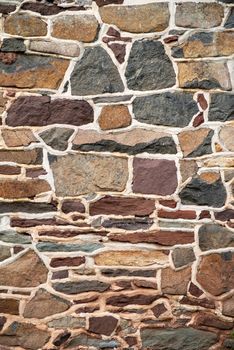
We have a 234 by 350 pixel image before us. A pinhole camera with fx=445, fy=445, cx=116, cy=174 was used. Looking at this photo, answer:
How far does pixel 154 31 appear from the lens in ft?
9.80

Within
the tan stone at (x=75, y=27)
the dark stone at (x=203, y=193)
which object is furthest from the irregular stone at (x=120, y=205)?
the tan stone at (x=75, y=27)

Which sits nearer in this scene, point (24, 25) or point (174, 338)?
point (24, 25)

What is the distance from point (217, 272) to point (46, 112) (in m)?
1.59

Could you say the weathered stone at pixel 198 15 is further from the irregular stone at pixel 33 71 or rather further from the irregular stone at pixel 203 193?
the irregular stone at pixel 203 193

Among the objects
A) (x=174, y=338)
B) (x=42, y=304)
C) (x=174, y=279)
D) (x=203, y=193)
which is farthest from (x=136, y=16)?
(x=174, y=338)

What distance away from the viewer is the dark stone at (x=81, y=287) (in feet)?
9.99

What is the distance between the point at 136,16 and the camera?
2977 mm

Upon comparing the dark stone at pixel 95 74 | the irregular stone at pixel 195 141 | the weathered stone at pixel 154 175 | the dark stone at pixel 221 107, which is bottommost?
the weathered stone at pixel 154 175

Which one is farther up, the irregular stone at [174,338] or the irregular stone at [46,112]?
the irregular stone at [46,112]

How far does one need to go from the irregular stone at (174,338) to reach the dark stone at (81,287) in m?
0.42

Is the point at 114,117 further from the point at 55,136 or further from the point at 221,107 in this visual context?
the point at 221,107

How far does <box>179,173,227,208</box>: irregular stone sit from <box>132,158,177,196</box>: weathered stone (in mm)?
102

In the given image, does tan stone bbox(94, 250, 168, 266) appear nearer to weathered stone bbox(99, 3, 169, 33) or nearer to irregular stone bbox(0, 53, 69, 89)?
irregular stone bbox(0, 53, 69, 89)

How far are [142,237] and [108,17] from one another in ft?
4.92
